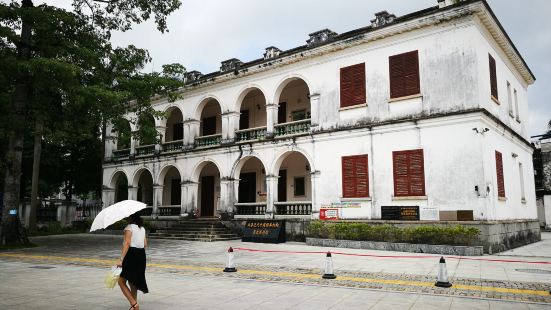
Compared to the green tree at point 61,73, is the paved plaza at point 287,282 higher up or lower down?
lower down

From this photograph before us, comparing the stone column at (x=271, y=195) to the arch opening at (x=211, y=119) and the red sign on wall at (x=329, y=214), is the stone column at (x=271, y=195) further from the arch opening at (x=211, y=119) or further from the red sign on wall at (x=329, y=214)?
the arch opening at (x=211, y=119)

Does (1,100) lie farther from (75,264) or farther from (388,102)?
(388,102)

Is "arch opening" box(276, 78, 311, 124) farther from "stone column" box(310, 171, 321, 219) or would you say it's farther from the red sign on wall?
the red sign on wall

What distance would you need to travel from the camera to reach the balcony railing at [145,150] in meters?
25.1

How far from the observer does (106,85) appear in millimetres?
16609

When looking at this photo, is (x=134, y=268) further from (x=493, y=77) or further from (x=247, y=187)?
(x=247, y=187)

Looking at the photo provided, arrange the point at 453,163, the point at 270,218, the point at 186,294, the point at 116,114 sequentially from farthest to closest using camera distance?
the point at 270,218 → the point at 116,114 → the point at 453,163 → the point at 186,294

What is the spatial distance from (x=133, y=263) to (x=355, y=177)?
11959 millimetres

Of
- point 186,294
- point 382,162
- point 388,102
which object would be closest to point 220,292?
point 186,294

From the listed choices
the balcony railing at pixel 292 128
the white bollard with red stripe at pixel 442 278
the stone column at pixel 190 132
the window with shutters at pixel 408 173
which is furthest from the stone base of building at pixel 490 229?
the white bollard with red stripe at pixel 442 278

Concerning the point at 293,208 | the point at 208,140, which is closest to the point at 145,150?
the point at 208,140

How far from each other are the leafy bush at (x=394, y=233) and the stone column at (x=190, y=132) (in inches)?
366

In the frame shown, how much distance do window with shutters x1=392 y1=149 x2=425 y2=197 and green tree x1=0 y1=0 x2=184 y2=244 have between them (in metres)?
10.6

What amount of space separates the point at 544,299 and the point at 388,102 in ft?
34.2
